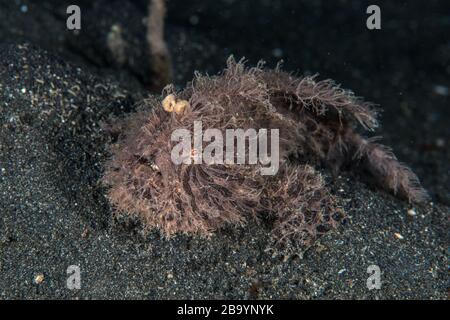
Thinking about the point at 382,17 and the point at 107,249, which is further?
the point at 382,17

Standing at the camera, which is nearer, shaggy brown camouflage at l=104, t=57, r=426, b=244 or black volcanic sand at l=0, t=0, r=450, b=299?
shaggy brown camouflage at l=104, t=57, r=426, b=244

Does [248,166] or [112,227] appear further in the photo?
[112,227]

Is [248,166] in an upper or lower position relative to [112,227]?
upper

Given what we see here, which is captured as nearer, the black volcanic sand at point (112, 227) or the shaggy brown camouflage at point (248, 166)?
the shaggy brown camouflage at point (248, 166)

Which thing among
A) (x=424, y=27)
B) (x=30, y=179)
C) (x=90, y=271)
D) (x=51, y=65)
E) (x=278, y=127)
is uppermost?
(x=424, y=27)

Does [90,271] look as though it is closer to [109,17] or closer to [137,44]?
[137,44]

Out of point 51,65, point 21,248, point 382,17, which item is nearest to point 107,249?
point 21,248

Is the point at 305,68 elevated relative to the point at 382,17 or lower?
lower

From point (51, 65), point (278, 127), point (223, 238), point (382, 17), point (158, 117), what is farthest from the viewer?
point (382, 17)
